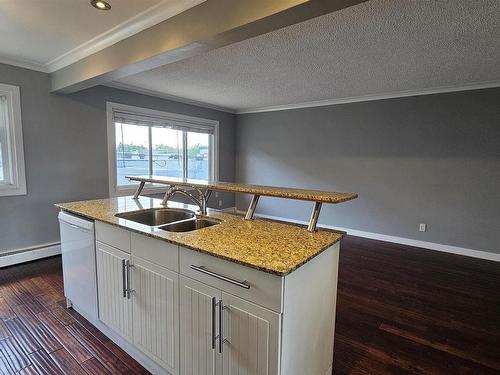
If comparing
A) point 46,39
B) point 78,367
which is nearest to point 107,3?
point 46,39

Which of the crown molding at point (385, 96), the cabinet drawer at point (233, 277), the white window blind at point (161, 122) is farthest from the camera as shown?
the white window blind at point (161, 122)

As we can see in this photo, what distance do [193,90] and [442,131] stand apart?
375 cm

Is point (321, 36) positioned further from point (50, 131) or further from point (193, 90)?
point (50, 131)

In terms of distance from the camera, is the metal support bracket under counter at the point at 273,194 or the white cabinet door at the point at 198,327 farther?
the metal support bracket under counter at the point at 273,194

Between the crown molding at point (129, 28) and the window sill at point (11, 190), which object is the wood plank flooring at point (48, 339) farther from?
the crown molding at point (129, 28)

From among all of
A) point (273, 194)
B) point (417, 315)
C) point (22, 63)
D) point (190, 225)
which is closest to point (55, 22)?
point (22, 63)

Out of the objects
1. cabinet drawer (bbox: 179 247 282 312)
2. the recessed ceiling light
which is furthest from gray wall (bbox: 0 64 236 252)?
cabinet drawer (bbox: 179 247 282 312)

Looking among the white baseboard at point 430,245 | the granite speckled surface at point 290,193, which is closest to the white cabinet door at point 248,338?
the granite speckled surface at point 290,193

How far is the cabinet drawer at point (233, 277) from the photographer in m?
1.14

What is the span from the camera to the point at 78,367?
1770 mm

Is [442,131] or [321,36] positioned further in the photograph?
[442,131]

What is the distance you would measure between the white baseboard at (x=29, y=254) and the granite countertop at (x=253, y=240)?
6.55ft

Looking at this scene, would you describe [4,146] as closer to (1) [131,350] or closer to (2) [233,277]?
(1) [131,350]

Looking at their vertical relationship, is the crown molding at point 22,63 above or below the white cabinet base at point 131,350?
above
